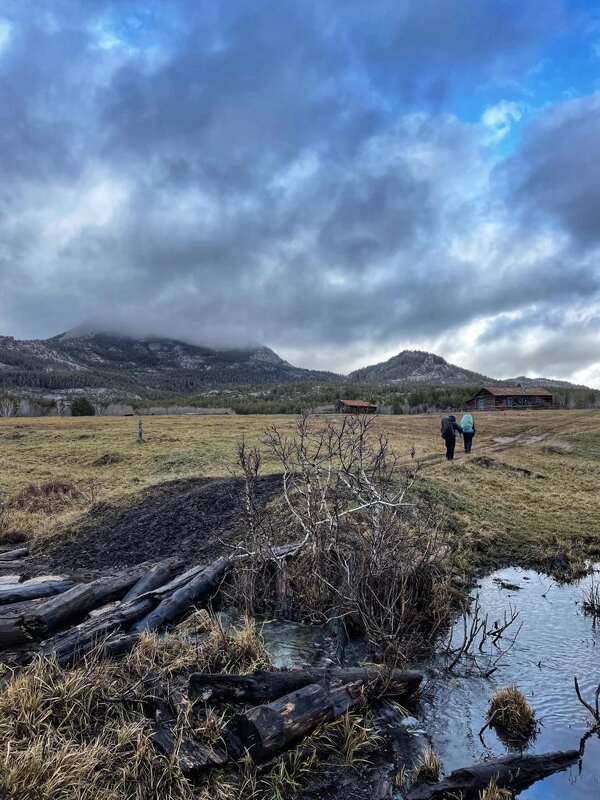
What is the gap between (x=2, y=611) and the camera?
25.0 ft

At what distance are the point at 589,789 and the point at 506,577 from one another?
7.17 m

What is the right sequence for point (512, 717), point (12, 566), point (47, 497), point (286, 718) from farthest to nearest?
1. point (47, 497)
2. point (12, 566)
3. point (512, 717)
4. point (286, 718)

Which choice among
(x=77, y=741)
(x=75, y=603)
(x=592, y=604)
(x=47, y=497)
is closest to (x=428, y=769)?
(x=77, y=741)

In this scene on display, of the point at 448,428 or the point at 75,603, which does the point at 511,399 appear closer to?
the point at 448,428

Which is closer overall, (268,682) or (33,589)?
(268,682)

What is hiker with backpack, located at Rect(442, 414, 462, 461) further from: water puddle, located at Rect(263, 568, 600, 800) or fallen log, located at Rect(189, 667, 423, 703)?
fallen log, located at Rect(189, 667, 423, 703)

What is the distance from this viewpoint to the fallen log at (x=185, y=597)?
314 inches

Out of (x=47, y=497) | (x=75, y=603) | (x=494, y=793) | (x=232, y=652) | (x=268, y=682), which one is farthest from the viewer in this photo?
(x=47, y=497)

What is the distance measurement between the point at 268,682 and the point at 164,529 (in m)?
9.66

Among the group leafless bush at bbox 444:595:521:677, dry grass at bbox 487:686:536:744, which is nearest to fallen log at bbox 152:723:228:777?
dry grass at bbox 487:686:536:744

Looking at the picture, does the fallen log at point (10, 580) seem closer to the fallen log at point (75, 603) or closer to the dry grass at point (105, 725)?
the fallen log at point (75, 603)

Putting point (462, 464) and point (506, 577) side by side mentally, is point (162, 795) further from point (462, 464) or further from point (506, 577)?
point (462, 464)

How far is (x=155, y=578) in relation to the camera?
30.3ft

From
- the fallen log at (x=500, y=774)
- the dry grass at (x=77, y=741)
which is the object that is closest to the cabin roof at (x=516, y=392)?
the fallen log at (x=500, y=774)
